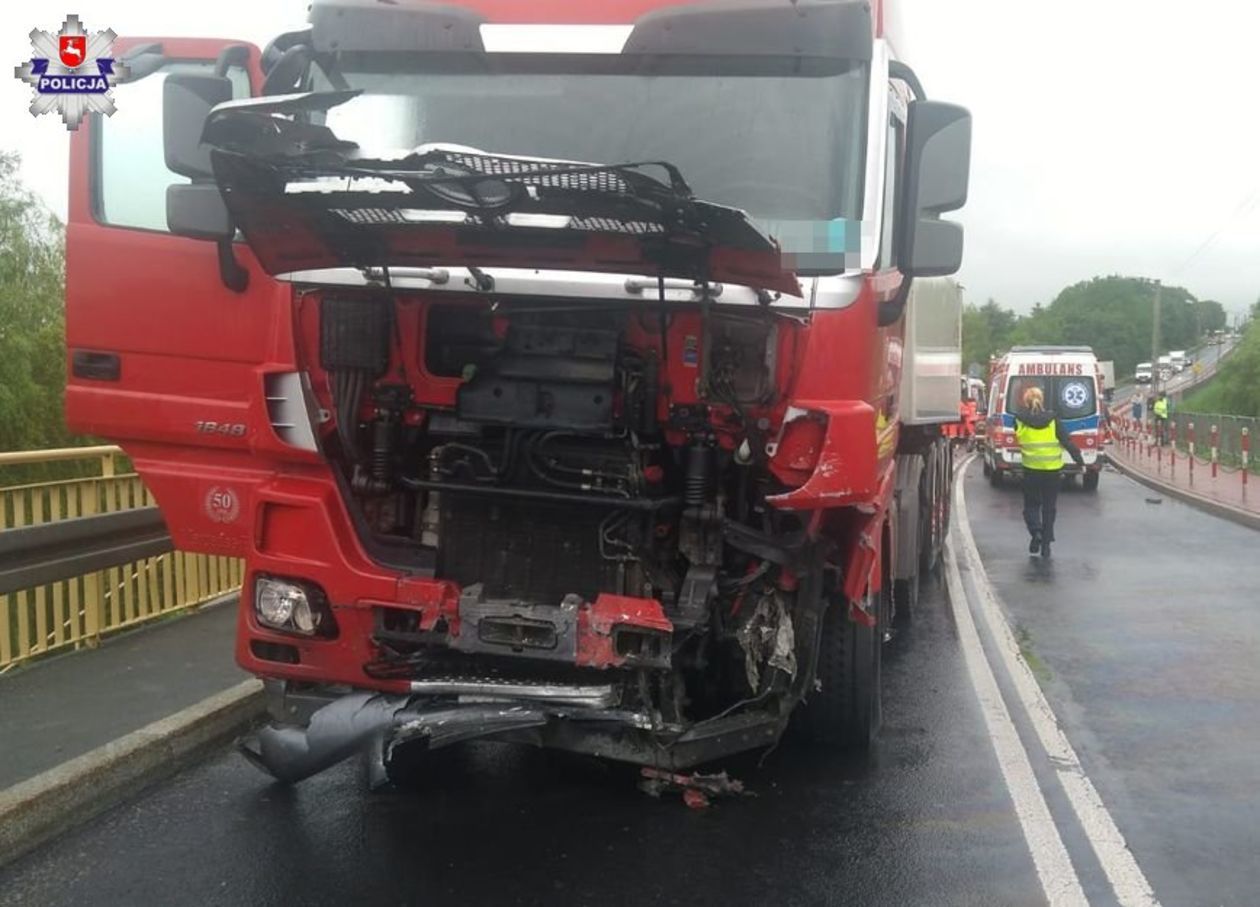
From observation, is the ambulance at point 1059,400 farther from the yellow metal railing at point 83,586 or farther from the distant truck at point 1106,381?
the yellow metal railing at point 83,586

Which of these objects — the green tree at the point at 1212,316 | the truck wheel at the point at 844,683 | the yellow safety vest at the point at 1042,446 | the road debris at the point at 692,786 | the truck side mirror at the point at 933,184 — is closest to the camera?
the truck side mirror at the point at 933,184

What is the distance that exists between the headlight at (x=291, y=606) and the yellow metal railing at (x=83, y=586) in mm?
2225

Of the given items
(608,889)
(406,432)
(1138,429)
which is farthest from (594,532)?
(1138,429)

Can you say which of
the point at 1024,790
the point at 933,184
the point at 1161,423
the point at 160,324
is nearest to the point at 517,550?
the point at 160,324

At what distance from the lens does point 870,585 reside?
521cm

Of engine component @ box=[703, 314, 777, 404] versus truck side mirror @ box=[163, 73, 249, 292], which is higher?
truck side mirror @ box=[163, 73, 249, 292]

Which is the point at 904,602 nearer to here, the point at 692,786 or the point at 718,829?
the point at 692,786

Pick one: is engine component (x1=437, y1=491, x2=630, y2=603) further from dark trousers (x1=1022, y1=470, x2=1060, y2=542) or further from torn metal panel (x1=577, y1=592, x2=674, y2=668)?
dark trousers (x1=1022, y1=470, x2=1060, y2=542)

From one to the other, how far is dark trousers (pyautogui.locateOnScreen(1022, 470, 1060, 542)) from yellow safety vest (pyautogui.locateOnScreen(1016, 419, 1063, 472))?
82mm

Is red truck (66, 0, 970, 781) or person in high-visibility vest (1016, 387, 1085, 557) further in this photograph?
person in high-visibility vest (1016, 387, 1085, 557)

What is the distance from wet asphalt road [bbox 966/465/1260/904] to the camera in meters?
4.75

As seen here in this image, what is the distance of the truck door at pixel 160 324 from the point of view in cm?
471

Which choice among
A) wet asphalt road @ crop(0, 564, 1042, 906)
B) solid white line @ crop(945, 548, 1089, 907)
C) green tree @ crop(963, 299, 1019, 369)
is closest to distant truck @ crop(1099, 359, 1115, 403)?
solid white line @ crop(945, 548, 1089, 907)

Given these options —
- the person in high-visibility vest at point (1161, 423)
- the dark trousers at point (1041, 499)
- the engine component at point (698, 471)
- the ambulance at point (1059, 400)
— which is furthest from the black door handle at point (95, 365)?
the person in high-visibility vest at point (1161, 423)
